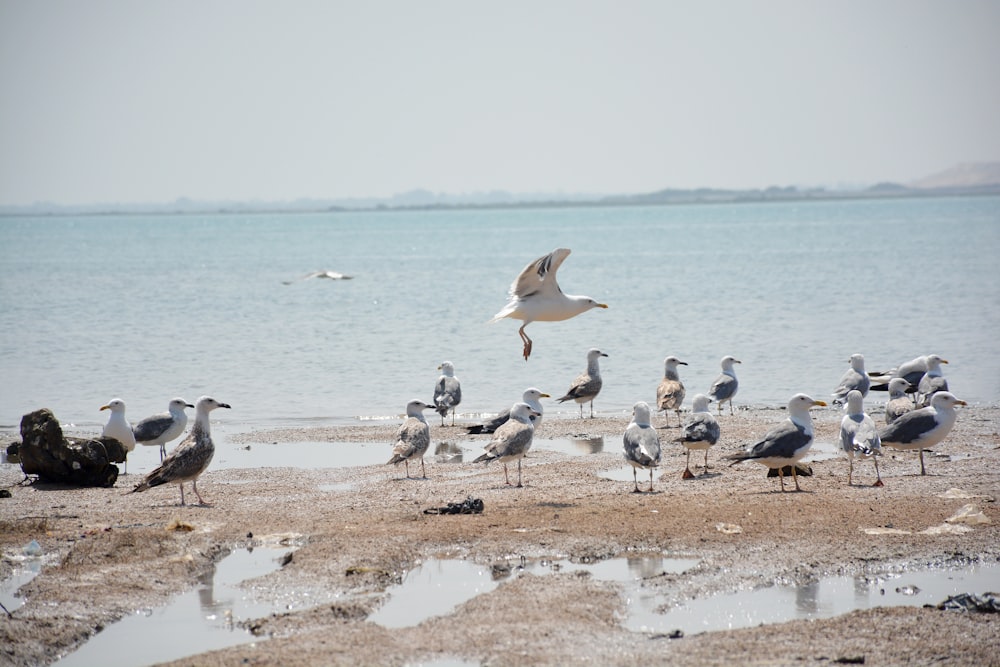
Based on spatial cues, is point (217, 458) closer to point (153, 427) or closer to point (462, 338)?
point (153, 427)

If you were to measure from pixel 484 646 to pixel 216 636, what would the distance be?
190cm

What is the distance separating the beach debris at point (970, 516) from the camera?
9.84 m

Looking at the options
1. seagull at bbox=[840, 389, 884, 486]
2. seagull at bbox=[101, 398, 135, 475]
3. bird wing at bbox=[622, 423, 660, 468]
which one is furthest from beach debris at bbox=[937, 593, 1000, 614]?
seagull at bbox=[101, 398, 135, 475]

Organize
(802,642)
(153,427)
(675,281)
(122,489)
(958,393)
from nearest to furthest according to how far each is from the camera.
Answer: (802,642) → (122,489) → (153,427) → (958,393) → (675,281)

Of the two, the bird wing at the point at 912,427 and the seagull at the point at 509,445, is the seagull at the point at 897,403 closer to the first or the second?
the bird wing at the point at 912,427

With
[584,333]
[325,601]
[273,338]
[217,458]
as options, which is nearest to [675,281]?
[584,333]

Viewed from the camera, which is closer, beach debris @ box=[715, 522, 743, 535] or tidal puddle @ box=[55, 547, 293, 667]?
tidal puddle @ box=[55, 547, 293, 667]

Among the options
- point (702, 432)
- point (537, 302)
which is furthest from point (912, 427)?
point (537, 302)

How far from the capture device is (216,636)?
301 inches

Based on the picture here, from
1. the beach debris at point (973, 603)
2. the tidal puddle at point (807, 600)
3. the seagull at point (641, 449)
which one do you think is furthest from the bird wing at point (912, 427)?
the beach debris at point (973, 603)

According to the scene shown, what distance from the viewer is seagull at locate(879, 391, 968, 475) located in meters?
12.8

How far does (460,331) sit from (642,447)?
20.8m

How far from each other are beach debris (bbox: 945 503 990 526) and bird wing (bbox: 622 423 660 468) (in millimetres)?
3197

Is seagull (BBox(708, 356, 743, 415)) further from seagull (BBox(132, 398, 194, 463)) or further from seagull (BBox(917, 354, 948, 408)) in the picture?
seagull (BBox(132, 398, 194, 463))
